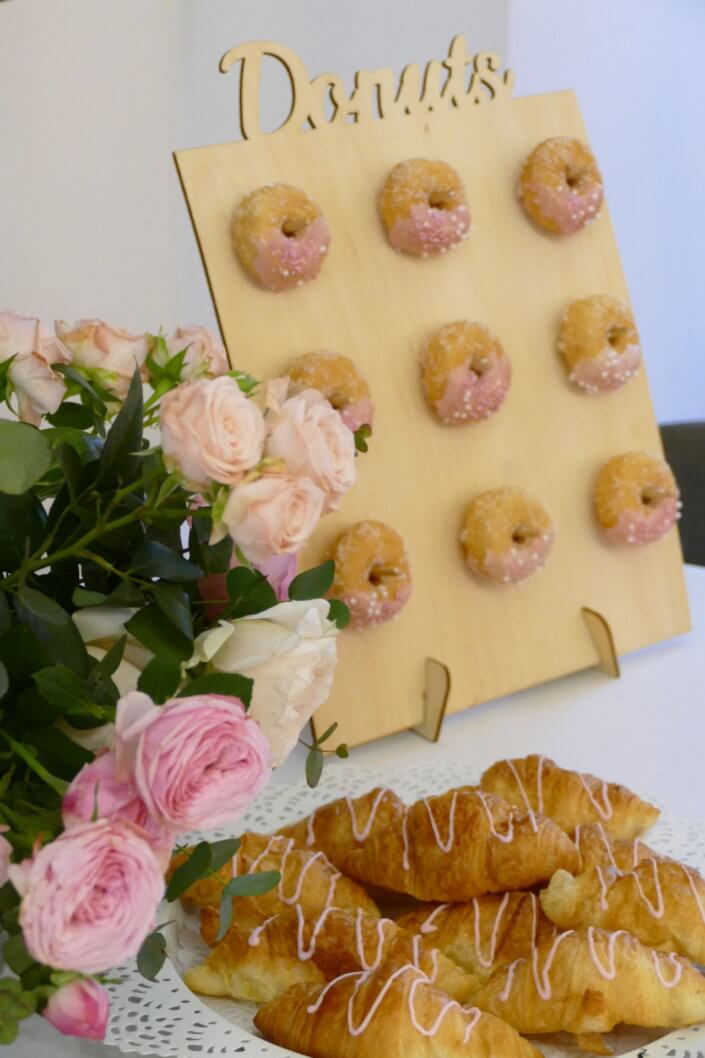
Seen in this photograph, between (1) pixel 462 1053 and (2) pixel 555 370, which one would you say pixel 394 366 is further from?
(1) pixel 462 1053

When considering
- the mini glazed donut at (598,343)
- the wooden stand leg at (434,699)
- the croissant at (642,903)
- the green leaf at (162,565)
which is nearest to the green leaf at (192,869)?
the green leaf at (162,565)

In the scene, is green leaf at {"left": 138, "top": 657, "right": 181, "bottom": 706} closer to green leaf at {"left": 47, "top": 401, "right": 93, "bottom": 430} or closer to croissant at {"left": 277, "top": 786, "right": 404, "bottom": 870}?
green leaf at {"left": 47, "top": 401, "right": 93, "bottom": 430}

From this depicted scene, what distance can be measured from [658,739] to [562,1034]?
1.53ft

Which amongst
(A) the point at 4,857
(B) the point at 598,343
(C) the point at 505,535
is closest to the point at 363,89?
(B) the point at 598,343

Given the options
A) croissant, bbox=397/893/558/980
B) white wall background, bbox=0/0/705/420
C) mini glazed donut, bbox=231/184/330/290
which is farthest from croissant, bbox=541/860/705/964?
white wall background, bbox=0/0/705/420

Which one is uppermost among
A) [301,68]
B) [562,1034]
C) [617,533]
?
[301,68]

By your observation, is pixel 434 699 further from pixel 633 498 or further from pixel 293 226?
pixel 293 226

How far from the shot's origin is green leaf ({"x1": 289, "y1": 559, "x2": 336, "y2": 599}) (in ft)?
2.10

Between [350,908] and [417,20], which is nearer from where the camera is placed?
[350,908]

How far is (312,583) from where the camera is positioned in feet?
2.12

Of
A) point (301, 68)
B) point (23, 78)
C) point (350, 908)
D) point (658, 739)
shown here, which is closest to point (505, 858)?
point (350, 908)

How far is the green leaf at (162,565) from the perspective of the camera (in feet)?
1.88

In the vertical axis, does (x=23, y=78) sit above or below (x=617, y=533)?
above

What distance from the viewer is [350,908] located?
0.84 metres
